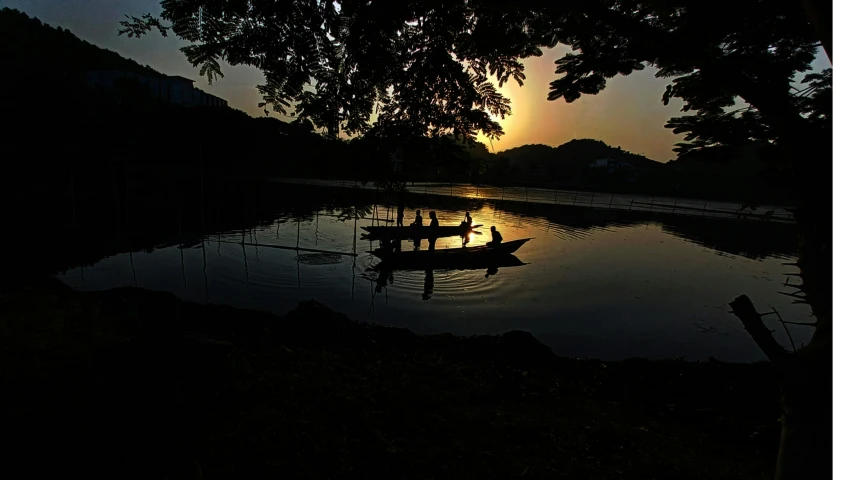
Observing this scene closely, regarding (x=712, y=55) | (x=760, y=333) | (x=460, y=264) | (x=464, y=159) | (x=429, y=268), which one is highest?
(x=712, y=55)

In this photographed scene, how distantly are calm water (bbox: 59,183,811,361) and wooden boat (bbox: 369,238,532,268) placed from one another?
574mm

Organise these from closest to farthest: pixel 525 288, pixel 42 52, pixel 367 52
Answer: pixel 367 52 < pixel 525 288 < pixel 42 52

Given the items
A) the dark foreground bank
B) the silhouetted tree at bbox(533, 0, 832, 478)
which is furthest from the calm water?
the silhouetted tree at bbox(533, 0, 832, 478)

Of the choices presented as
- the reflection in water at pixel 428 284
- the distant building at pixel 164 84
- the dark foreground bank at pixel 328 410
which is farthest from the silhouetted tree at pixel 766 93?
the distant building at pixel 164 84

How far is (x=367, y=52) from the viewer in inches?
153

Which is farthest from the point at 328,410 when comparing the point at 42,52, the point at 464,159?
the point at 42,52

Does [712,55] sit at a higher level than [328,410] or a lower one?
higher

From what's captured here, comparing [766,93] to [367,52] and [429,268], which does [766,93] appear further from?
[429,268]

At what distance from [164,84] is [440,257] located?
117194 mm

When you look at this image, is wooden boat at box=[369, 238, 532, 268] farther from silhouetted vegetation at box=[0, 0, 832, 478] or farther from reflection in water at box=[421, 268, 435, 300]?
silhouetted vegetation at box=[0, 0, 832, 478]

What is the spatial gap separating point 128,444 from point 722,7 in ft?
19.6

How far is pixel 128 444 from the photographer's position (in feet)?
9.91

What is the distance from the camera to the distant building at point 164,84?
3573 inches

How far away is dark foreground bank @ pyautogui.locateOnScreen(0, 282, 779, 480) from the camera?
3.11 meters
